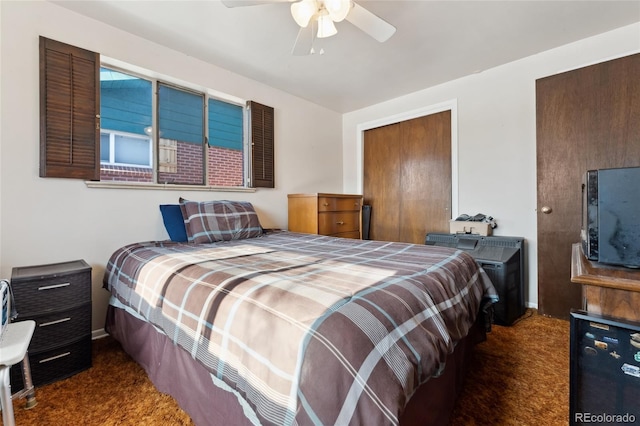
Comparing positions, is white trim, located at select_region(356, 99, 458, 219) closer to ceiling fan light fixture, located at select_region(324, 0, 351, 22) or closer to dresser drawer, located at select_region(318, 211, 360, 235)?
dresser drawer, located at select_region(318, 211, 360, 235)

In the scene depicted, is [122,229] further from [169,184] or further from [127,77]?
[127,77]

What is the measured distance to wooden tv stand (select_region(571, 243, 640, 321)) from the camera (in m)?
0.82

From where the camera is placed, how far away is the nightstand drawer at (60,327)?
58.4 inches

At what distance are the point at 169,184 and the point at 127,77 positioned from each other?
96 cm

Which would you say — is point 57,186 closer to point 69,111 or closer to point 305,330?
point 69,111

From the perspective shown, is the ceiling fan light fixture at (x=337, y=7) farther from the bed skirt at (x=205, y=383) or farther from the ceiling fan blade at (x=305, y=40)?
the bed skirt at (x=205, y=383)

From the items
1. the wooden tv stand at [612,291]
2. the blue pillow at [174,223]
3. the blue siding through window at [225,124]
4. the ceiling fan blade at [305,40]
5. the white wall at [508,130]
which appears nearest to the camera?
the wooden tv stand at [612,291]

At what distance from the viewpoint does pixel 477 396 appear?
1386mm

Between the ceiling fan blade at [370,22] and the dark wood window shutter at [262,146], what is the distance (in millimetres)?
1611

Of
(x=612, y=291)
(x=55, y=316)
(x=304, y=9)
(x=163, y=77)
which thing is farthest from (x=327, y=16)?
(x=55, y=316)

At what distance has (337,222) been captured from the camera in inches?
130

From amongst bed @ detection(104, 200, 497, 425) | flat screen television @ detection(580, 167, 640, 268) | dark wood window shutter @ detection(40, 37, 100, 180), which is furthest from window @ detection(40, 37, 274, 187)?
flat screen television @ detection(580, 167, 640, 268)

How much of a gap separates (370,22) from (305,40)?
1.52ft

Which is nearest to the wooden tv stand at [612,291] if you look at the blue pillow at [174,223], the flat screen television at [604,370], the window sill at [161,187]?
the flat screen television at [604,370]
